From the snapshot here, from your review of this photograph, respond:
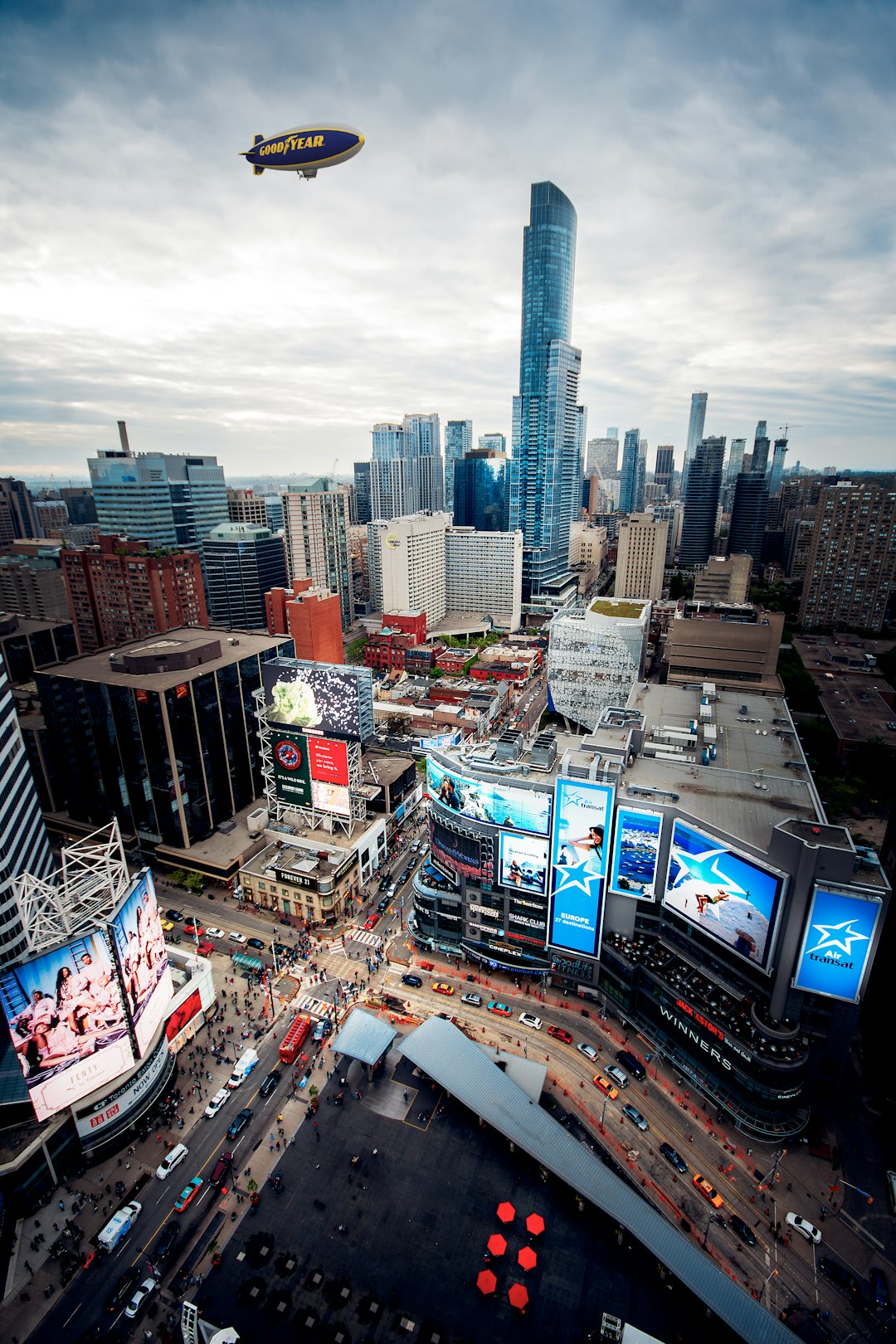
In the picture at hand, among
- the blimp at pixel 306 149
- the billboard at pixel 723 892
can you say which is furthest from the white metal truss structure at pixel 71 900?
the blimp at pixel 306 149

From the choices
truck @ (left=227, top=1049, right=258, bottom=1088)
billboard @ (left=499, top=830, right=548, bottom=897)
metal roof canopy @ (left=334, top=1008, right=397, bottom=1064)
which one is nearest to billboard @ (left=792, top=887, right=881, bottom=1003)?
billboard @ (left=499, top=830, right=548, bottom=897)

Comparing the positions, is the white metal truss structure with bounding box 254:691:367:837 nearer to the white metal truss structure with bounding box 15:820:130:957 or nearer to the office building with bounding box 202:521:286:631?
the white metal truss structure with bounding box 15:820:130:957

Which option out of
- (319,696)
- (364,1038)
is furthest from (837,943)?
(319,696)

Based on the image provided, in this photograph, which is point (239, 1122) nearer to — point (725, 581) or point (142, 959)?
point (142, 959)

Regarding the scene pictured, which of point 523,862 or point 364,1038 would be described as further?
point 523,862

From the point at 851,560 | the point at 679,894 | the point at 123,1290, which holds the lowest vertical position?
the point at 123,1290

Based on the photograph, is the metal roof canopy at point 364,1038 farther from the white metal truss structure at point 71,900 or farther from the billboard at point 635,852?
the billboard at point 635,852
